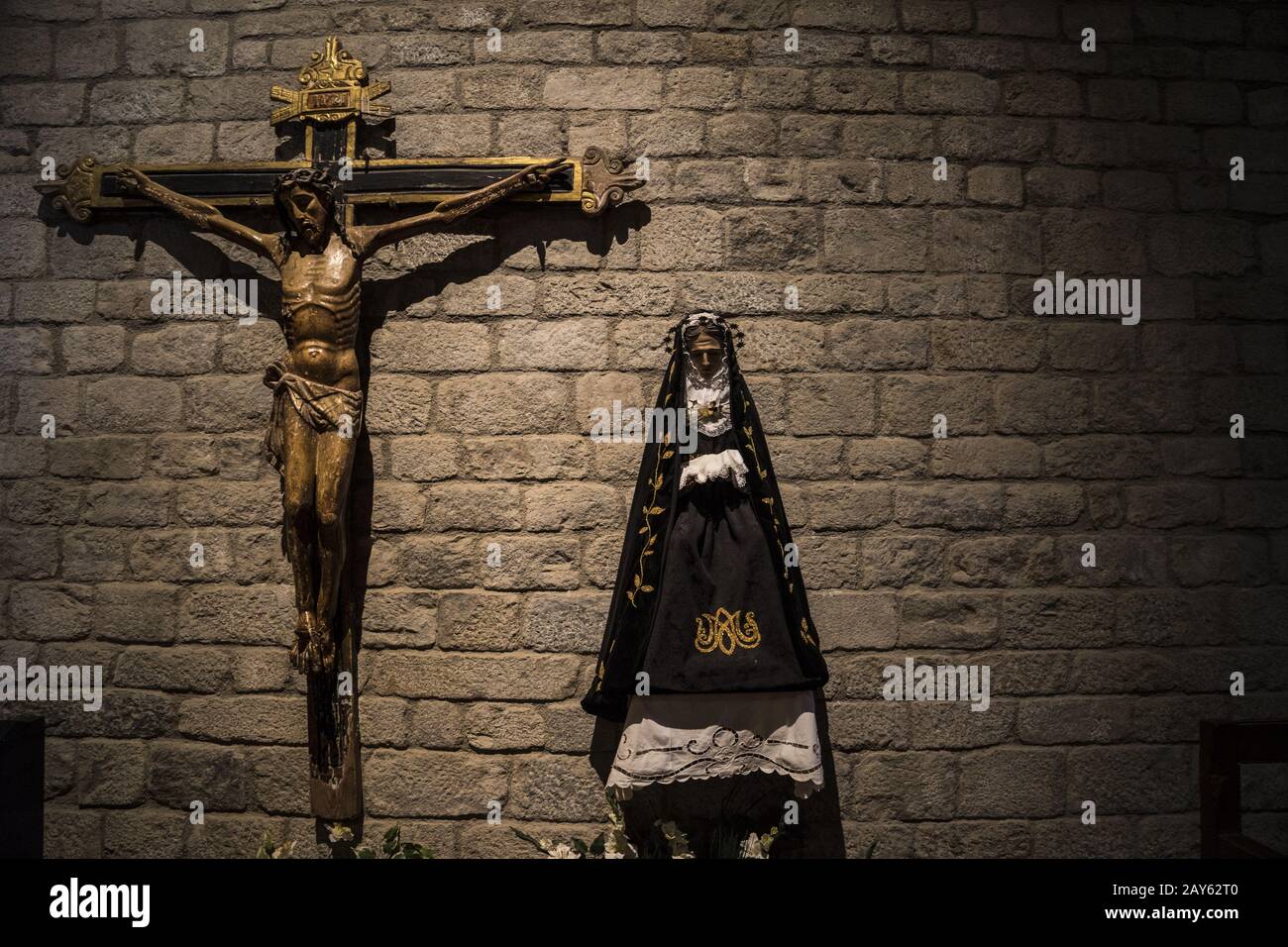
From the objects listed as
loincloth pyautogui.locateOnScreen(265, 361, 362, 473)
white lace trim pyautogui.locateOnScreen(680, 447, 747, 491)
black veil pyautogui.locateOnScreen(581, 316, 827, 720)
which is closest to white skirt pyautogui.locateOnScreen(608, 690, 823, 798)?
black veil pyautogui.locateOnScreen(581, 316, 827, 720)

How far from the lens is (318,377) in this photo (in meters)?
3.30

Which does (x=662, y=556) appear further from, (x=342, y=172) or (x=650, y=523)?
(x=342, y=172)

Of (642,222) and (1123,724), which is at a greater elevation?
(642,222)

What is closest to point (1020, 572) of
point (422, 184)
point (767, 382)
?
point (767, 382)

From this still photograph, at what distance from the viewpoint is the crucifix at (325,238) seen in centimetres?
327

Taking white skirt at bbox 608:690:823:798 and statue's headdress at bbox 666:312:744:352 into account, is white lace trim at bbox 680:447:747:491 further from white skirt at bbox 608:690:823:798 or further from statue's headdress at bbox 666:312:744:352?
white skirt at bbox 608:690:823:798

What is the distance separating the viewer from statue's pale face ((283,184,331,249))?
10.7 feet

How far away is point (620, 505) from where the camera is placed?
348 cm

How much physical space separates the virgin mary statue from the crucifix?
100 cm

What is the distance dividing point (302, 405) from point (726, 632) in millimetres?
1719

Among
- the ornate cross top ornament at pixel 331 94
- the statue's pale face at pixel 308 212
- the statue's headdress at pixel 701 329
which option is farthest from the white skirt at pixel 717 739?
the ornate cross top ornament at pixel 331 94

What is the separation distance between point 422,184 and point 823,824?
288 cm

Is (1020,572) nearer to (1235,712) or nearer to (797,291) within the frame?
(1235,712)
